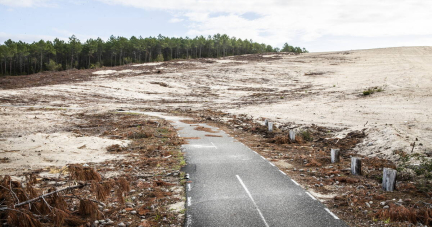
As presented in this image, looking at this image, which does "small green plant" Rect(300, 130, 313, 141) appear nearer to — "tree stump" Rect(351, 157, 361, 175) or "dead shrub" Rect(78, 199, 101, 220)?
"tree stump" Rect(351, 157, 361, 175)

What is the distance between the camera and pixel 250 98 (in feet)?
171

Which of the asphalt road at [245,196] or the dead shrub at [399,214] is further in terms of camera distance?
the asphalt road at [245,196]

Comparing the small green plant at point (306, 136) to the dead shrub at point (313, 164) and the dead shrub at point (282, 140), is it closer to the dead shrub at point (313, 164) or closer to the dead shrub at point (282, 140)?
the dead shrub at point (282, 140)

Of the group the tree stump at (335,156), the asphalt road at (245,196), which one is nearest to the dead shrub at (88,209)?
the asphalt road at (245,196)

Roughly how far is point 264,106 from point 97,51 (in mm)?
104033

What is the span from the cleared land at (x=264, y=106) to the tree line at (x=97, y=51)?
42.8 meters

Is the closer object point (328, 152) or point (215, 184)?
point (215, 184)

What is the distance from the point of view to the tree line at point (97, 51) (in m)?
107

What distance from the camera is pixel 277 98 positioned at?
1941 inches

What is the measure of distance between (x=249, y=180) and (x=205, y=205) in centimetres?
332

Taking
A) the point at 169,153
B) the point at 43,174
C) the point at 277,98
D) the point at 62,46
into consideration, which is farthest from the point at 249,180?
the point at 62,46

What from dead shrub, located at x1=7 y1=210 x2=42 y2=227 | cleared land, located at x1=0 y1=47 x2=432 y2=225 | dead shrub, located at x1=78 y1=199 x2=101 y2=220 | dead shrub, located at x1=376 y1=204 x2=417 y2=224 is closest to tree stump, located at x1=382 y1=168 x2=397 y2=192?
cleared land, located at x1=0 y1=47 x2=432 y2=225

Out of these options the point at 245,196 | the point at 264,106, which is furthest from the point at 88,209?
the point at 264,106

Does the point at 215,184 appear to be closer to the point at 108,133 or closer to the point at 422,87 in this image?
the point at 108,133
